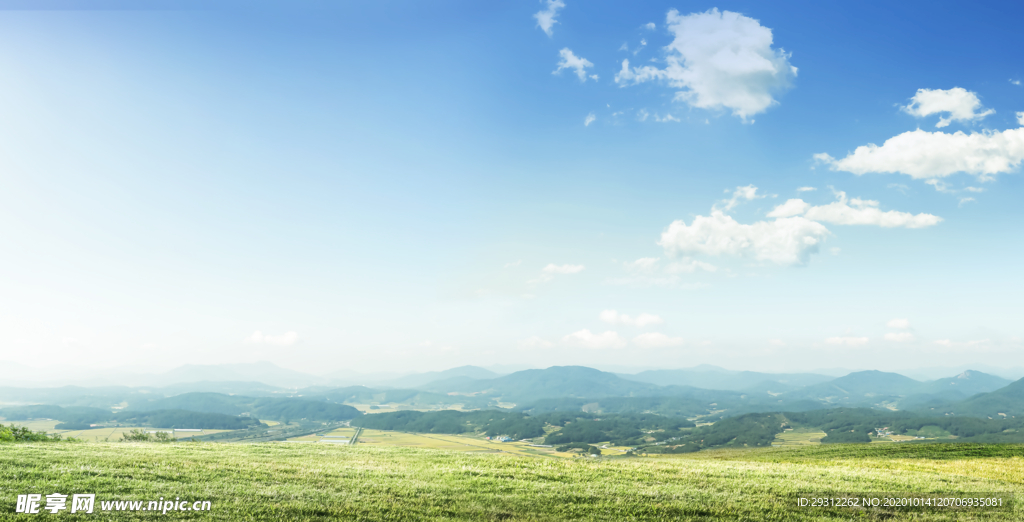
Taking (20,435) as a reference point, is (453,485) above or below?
above

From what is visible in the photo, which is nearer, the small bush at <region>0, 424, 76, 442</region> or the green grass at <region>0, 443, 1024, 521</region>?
the green grass at <region>0, 443, 1024, 521</region>

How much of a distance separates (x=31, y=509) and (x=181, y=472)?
4.55 m

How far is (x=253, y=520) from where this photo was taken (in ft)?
42.1

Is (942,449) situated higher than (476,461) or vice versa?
(476,461)

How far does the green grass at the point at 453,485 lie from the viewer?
564 inches

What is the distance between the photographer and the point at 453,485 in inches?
675

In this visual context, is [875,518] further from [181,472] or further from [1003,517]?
[181,472]

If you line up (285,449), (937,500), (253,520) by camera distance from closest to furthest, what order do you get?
1. (253,520)
2. (937,500)
3. (285,449)

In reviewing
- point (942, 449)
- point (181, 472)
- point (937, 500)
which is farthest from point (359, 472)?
point (942, 449)

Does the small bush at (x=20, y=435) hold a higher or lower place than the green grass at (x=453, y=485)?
lower

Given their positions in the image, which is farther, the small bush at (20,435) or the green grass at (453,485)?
the small bush at (20,435)

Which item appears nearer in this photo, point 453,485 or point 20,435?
point 453,485

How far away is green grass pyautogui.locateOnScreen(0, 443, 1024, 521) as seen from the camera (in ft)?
47.0

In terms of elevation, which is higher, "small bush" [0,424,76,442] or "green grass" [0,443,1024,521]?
"green grass" [0,443,1024,521]
